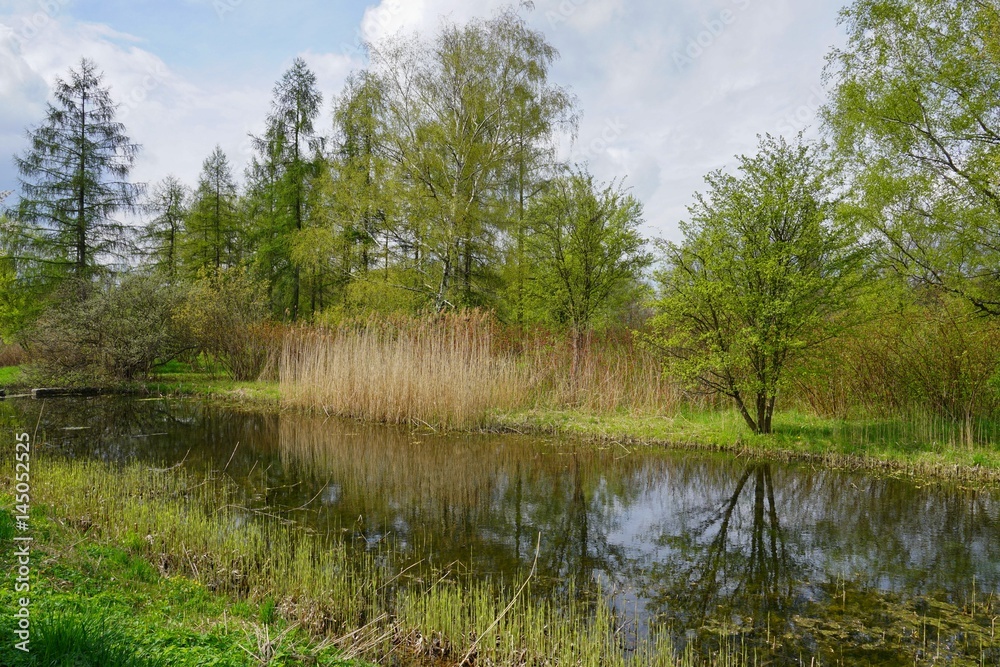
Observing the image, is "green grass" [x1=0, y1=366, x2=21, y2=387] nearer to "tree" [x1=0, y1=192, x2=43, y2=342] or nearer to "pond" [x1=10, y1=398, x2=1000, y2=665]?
"tree" [x1=0, y1=192, x2=43, y2=342]

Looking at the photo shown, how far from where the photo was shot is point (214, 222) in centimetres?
2752

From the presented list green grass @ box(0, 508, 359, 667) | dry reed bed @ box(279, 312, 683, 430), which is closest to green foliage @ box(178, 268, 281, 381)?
dry reed bed @ box(279, 312, 683, 430)

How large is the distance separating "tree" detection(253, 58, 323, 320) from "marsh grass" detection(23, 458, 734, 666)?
19308mm

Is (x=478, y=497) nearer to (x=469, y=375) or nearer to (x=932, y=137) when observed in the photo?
(x=469, y=375)

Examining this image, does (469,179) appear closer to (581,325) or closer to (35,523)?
(581,325)

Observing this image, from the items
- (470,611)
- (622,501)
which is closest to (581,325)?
(622,501)

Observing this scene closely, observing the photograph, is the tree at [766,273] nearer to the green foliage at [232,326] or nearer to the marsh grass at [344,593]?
the marsh grass at [344,593]

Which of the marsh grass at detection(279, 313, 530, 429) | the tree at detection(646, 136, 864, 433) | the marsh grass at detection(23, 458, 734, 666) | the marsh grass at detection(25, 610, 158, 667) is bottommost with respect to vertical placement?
the marsh grass at detection(23, 458, 734, 666)

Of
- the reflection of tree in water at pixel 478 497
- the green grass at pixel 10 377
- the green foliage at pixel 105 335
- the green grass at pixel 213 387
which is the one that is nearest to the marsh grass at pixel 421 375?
the reflection of tree in water at pixel 478 497

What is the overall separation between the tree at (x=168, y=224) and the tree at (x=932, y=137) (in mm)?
28178

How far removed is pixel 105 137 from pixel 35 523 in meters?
24.5

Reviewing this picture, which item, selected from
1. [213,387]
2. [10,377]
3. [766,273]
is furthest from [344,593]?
[10,377]

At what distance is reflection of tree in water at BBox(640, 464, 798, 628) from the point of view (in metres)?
3.96

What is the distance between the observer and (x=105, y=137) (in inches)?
920
